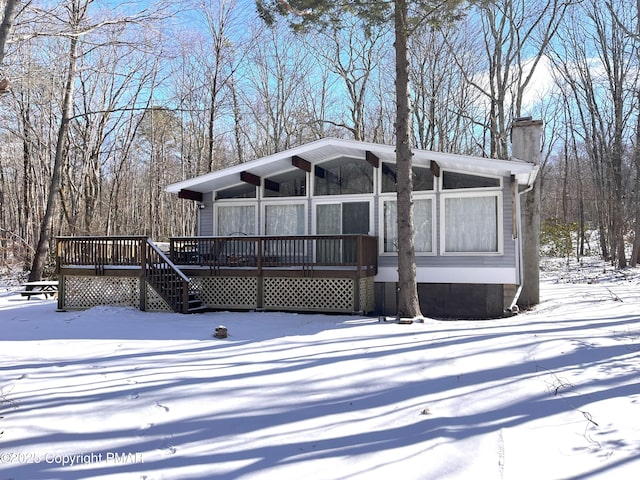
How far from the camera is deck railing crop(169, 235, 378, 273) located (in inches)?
410

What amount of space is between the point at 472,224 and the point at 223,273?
5827 millimetres

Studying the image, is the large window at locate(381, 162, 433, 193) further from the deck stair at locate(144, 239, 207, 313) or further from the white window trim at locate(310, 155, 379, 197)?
the deck stair at locate(144, 239, 207, 313)

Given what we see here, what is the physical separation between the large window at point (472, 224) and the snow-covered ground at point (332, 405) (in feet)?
11.2

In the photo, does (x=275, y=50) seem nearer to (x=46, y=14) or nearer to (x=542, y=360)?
(x=46, y=14)

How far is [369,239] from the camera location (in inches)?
421

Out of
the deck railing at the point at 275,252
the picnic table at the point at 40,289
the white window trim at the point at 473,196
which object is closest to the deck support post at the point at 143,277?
the deck railing at the point at 275,252

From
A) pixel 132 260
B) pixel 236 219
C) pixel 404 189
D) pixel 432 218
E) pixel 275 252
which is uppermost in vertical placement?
pixel 404 189

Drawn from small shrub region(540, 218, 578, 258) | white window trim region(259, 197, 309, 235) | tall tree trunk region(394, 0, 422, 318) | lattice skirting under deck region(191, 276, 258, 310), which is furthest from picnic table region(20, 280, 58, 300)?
small shrub region(540, 218, 578, 258)

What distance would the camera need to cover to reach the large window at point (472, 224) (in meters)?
10.4

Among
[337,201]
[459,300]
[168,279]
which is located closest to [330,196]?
[337,201]

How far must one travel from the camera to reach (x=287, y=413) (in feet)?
13.2

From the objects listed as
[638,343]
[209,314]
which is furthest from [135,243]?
[638,343]

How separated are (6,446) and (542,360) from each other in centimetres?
504

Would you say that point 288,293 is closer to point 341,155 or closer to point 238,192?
point 238,192
